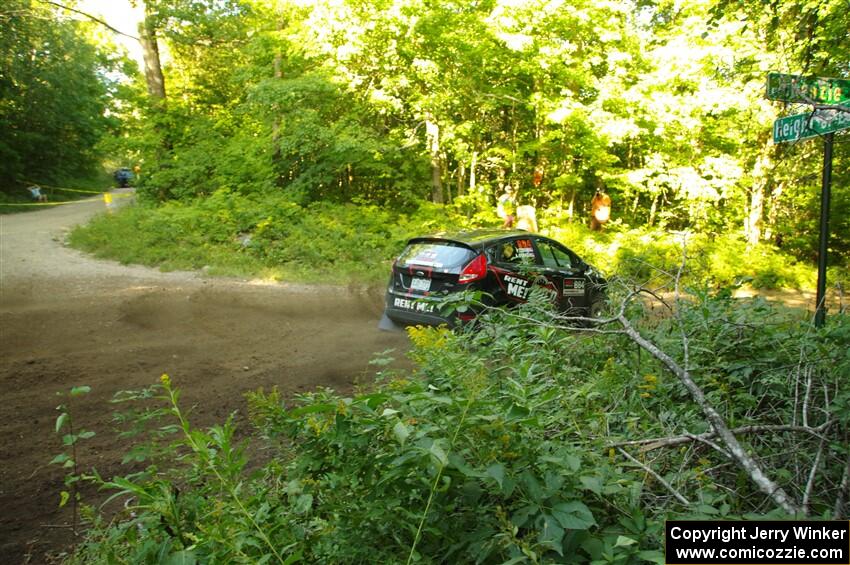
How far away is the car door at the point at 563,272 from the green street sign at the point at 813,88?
13.2ft

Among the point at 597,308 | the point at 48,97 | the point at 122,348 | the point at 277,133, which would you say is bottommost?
the point at 122,348

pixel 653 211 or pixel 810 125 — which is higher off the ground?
pixel 810 125

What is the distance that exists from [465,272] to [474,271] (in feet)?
0.39

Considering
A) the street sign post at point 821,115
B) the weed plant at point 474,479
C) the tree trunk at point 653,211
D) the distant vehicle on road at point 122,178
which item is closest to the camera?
the weed plant at point 474,479

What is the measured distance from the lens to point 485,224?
53.6ft

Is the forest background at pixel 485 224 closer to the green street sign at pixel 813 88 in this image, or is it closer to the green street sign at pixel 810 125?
the green street sign at pixel 813 88

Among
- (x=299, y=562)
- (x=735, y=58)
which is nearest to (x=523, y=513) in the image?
(x=299, y=562)

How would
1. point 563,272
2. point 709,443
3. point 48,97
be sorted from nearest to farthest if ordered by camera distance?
point 709,443, point 563,272, point 48,97

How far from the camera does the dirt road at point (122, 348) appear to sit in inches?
167

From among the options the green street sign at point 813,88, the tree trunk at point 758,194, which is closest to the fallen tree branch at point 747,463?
the green street sign at point 813,88

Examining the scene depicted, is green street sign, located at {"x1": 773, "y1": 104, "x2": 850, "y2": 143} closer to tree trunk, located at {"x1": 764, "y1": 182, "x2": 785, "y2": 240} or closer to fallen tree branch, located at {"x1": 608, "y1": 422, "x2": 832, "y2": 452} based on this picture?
fallen tree branch, located at {"x1": 608, "y1": 422, "x2": 832, "y2": 452}

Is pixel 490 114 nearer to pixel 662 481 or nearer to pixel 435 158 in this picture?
pixel 435 158

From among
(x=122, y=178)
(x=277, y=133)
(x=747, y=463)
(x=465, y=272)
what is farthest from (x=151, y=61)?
(x=122, y=178)

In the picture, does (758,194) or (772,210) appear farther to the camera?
(772,210)
